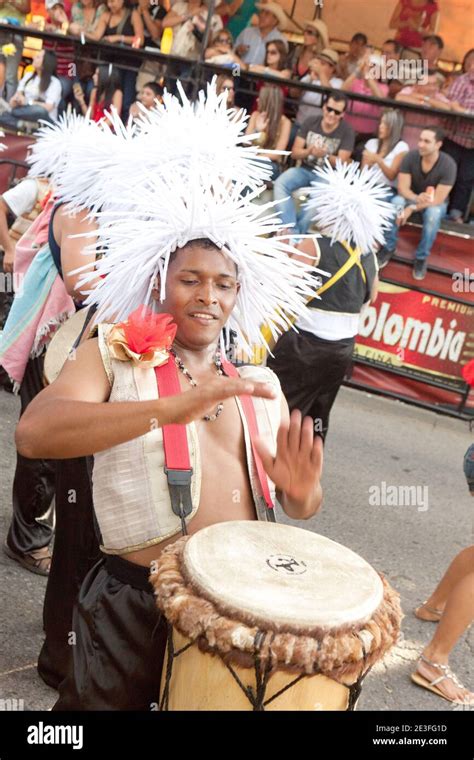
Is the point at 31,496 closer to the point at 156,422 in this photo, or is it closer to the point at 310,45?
the point at 156,422

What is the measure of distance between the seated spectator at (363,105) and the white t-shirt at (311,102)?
0.67 ft

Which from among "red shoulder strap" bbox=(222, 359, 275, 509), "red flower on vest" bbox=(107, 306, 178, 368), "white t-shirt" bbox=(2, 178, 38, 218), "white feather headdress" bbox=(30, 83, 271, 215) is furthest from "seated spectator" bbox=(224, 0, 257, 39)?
"red flower on vest" bbox=(107, 306, 178, 368)

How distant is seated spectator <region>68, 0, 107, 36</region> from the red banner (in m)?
4.71

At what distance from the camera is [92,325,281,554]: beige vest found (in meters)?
2.42

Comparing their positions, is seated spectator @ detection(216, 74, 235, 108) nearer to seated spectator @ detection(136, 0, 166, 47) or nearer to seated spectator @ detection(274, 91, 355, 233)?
seated spectator @ detection(274, 91, 355, 233)

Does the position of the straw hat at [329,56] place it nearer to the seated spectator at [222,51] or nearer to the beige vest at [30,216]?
the seated spectator at [222,51]

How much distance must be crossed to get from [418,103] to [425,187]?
993 millimetres

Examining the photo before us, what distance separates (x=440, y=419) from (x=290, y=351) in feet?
11.5

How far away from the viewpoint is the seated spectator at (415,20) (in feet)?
33.4

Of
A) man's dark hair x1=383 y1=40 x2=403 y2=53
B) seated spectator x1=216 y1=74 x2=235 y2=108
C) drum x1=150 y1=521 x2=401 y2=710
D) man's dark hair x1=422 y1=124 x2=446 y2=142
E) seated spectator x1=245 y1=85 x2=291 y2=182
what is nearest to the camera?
drum x1=150 y1=521 x2=401 y2=710

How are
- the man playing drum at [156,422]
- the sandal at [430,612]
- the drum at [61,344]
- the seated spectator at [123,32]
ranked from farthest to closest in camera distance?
the seated spectator at [123,32] → the sandal at [430,612] → the drum at [61,344] → the man playing drum at [156,422]

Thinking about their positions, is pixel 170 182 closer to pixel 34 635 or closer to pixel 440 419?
pixel 34 635

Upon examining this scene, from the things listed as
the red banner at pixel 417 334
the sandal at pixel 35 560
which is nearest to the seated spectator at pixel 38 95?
the red banner at pixel 417 334

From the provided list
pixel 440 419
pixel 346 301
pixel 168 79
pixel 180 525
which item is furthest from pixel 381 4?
pixel 180 525
